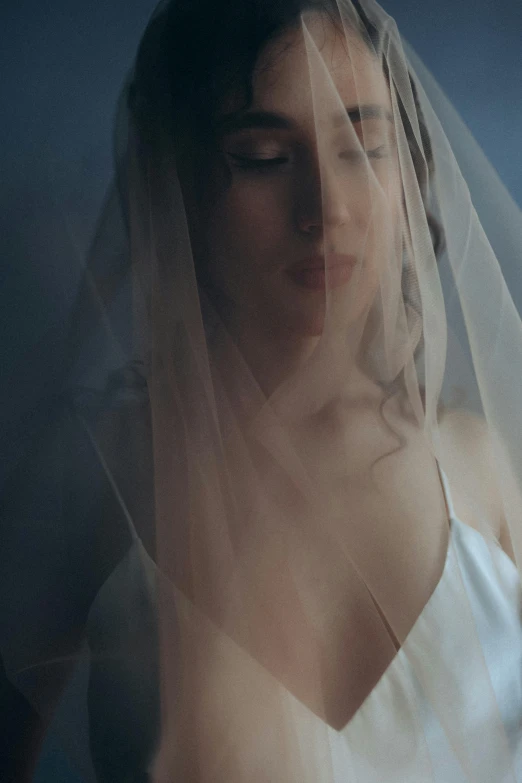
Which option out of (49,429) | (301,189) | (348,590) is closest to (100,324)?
(49,429)

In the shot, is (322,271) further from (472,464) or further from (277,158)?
(472,464)

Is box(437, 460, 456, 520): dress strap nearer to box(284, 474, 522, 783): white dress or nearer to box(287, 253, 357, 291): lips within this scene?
box(284, 474, 522, 783): white dress

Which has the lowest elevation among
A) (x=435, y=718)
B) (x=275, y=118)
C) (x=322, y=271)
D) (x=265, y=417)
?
(x=435, y=718)

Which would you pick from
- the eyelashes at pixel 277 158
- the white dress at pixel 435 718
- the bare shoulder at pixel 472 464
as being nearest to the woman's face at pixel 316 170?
the eyelashes at pixel 277 158

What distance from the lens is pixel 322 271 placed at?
0.54 m

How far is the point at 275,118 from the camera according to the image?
0.50 meters

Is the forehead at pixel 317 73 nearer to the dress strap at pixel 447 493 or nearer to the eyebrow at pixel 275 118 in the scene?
the eyebrow at pixel 275 118

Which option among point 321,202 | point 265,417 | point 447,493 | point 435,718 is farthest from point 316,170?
point 435,718

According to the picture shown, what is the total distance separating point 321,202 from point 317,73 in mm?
103

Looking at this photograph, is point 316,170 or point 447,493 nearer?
point 316,170

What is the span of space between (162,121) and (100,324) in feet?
0.61

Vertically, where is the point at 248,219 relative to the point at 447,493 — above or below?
above

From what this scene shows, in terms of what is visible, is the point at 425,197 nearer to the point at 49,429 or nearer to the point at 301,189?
the point at 301,189

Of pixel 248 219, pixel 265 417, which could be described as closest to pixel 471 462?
pixel 265 417
